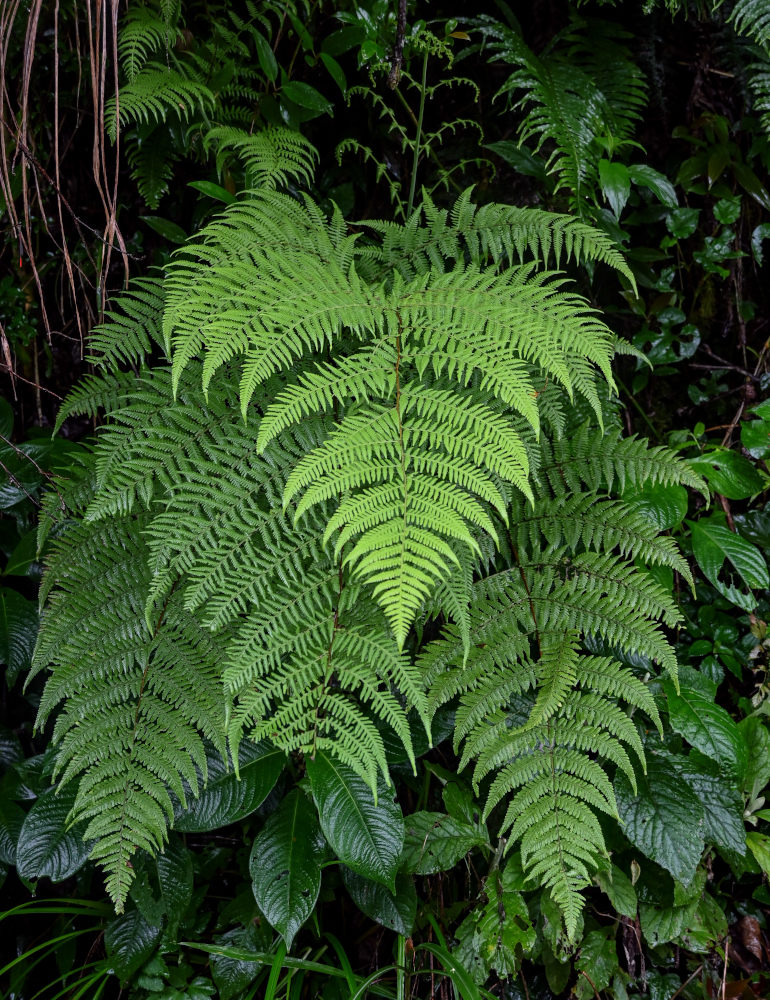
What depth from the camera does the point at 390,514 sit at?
1.25 metres

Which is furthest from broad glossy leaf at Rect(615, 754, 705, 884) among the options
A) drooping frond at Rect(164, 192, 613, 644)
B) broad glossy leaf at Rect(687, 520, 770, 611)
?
drooping frond at Rect(164, 192, 613, 644)

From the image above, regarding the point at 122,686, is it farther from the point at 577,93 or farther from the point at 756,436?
the point at 577,93

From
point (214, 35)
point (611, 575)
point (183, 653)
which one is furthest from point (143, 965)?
point (214, 35)

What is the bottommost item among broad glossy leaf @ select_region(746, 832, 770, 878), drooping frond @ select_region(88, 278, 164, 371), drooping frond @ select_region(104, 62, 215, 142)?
broad glossy leaf @ select_region(746, 832, 770, 878)

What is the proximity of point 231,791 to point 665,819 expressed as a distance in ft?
3.35

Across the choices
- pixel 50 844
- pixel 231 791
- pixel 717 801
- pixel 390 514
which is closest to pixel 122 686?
pixel 231 791

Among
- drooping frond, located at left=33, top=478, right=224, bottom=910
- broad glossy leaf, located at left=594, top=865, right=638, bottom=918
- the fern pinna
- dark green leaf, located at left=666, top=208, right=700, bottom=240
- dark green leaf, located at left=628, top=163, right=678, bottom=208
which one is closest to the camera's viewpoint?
the fern pinna

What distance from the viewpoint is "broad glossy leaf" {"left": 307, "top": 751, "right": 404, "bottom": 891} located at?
1.62 m

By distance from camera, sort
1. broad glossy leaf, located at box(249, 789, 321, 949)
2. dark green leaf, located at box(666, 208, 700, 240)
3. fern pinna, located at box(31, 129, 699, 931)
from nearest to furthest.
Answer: fern pinna, located at box(31, 129, 699, 931) → broad glossy leaf, located at box(249, 789, 321, 949) → dark green leaf, located at box(666, 208, 700, 240)

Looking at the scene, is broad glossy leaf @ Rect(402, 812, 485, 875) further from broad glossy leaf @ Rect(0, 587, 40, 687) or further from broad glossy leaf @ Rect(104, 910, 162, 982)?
broad glossy leaf @ Rect(0, 587, 40, 687)

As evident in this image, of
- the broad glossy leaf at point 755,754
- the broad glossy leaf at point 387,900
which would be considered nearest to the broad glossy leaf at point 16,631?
the broad glossy leaf at point 387,900

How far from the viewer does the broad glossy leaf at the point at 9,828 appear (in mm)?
1882

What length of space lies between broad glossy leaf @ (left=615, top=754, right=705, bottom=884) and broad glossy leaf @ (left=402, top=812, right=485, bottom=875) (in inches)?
14.2

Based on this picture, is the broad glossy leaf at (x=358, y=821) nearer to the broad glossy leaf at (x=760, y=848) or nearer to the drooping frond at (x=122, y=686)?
the drooping frond at (x=122, y=686)
